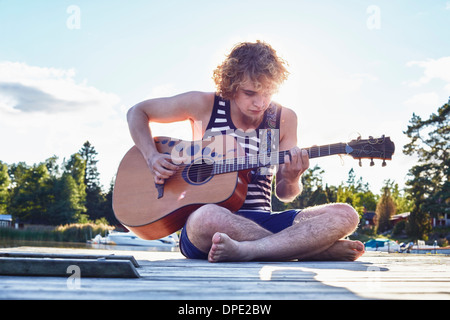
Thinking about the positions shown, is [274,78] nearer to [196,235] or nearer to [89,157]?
[196,235]

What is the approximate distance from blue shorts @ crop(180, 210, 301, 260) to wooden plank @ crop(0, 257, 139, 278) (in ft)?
4.69

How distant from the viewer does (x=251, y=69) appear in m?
3.07

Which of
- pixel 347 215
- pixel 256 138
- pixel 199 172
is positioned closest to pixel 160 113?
pixel 199 172

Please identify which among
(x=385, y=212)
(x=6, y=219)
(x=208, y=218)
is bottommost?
(x=6, y=219)

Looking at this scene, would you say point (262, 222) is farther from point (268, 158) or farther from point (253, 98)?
point (253, 98)

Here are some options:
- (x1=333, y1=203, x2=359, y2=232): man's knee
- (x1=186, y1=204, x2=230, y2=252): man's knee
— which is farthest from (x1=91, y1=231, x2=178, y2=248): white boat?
(x1=333, y1=203, x2=359, y2=232): man's knee

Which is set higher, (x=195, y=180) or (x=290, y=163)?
(x=290, y=163)

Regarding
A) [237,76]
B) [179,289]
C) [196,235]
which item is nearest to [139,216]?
[196,235]

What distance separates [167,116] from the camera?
3523 mm

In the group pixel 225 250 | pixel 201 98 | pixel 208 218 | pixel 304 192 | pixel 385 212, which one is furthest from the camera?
pixel 385 212

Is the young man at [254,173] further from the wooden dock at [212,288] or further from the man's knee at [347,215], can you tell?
the wooden dock at [212,288]

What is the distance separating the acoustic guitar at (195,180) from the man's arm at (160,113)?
0.12 meters

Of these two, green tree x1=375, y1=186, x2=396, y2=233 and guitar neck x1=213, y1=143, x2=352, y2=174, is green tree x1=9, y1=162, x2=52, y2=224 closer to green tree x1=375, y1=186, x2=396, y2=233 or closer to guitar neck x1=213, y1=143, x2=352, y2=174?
green tree x1=375, y1=186, x2=396, y2=233

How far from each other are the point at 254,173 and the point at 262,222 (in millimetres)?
372
